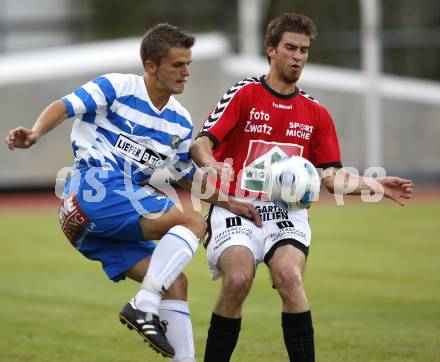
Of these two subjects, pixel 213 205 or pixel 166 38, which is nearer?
pixel 166 38

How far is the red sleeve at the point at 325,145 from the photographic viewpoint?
6.89 metres

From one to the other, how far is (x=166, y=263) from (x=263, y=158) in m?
1.17

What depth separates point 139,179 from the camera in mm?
6375

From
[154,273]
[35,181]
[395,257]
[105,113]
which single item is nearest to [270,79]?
[105,113]

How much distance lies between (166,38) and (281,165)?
1105mm

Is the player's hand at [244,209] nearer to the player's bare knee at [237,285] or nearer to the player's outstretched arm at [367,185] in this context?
→ the player's bare knee at [237,285]

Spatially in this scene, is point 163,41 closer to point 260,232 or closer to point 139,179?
point 139,179

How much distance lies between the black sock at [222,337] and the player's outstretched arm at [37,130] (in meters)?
→ 1.66

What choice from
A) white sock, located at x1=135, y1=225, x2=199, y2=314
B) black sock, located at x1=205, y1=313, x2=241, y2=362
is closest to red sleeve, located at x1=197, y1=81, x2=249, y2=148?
white sock, located at x1=135, y1=225, x2=199, y2=314

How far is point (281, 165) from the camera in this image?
253 inches

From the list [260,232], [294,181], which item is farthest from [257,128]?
[260,232]

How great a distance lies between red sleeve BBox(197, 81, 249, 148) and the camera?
6.68m

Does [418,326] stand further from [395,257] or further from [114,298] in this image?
[395,257]

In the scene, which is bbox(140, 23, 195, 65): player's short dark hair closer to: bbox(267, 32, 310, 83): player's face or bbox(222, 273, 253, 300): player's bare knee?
bbox(267, 32, 310, 83): player's face
